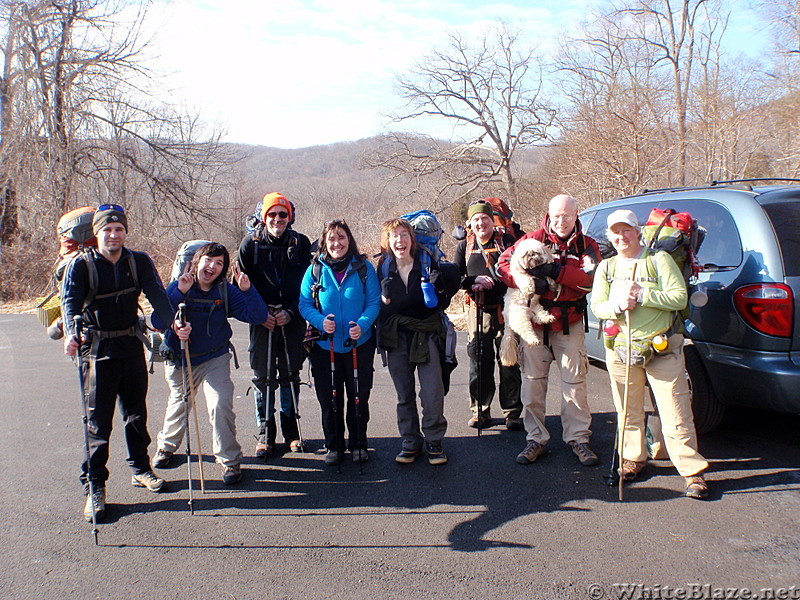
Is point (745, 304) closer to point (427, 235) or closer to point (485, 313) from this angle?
point (485, 313)

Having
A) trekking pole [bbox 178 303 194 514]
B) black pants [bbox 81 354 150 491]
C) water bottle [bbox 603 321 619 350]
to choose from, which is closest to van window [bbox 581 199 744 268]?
water bottle [bbox 603 321 619 350]

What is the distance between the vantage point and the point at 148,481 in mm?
4215

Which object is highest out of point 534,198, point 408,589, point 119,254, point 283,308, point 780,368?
point 534,198

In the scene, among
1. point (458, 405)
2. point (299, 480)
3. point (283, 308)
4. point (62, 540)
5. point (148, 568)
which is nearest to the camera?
point (148, 568)

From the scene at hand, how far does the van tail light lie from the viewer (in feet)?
12.8

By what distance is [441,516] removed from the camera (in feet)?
12.4

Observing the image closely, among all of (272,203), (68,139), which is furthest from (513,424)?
(68,139)

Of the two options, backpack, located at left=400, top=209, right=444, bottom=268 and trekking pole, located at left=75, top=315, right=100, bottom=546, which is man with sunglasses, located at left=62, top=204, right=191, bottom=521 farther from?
backpack, located at left=400, top=209, right=444, bottom=268

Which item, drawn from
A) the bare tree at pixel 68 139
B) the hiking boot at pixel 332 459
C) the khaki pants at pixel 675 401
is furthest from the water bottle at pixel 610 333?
the bare tree at pixel 68 139

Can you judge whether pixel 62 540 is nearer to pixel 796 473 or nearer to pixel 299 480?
pixel 299 480

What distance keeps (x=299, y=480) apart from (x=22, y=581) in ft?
5.75

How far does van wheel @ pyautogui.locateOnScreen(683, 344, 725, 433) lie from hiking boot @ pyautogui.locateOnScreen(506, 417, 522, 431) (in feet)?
4.60

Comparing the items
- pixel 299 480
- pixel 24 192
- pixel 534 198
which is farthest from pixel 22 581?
pixel 534 198

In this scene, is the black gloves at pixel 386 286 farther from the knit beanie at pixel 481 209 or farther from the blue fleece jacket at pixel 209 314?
the knit beanie at pixel 481 209
